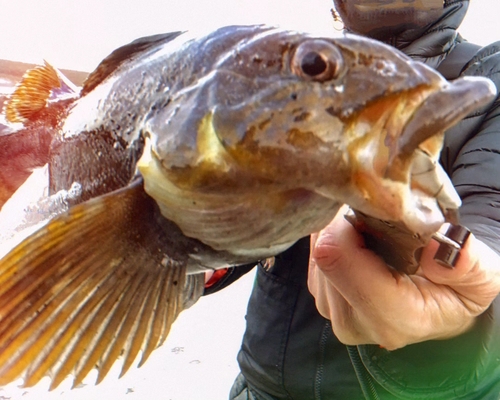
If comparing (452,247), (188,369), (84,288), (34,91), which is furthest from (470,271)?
(188,369)

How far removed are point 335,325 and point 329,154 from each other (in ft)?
1.12

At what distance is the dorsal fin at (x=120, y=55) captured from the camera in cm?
56

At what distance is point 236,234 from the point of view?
0.40m

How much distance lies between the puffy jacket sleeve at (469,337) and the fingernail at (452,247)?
178 mm

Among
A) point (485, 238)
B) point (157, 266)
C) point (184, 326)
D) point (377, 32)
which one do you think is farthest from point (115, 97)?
point (184, 326)

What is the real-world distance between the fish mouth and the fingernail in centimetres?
11

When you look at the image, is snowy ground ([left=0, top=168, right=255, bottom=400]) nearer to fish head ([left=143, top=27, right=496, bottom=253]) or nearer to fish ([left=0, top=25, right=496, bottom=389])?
fish ([left=0, top=25, right=496, bottom=389])

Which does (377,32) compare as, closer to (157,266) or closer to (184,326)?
(157,266)

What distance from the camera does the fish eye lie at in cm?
33

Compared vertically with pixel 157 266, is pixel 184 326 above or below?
below

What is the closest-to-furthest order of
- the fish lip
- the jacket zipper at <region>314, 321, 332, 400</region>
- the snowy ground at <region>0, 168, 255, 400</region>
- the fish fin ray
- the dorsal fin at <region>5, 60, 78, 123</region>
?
the fish lip
the fish fin ray
the dorsal fin at <region>5, 60, 78, 123</region>
the jacket zipper at <region>314, 321, 332, 400</region>
the snowy ground at <region>0, 168, 255, 400</region>

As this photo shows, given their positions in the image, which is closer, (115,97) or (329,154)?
(329,154)

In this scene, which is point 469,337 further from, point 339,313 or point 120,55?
point 120,55

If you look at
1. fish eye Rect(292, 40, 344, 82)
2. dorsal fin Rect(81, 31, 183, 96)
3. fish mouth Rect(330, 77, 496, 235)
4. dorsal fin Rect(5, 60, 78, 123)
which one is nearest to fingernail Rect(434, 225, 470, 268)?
fish mouth Rect(330, 77, 496, 235)
